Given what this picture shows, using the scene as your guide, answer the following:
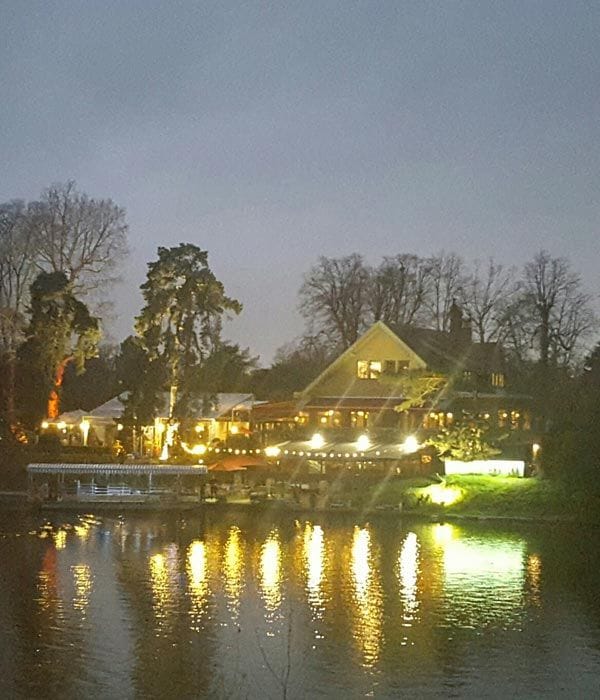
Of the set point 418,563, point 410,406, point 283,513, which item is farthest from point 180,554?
point 410,406

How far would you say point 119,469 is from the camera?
50219mm

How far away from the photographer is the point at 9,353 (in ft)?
194

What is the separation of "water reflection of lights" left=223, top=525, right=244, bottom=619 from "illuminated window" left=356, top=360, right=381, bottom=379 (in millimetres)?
18799

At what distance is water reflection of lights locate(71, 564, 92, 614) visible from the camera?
2625 cm

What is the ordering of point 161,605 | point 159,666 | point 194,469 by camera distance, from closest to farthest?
point 159,666, point 161,605, point 194,469

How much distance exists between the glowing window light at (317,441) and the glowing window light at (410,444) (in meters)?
4.71

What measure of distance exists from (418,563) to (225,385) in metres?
40.5

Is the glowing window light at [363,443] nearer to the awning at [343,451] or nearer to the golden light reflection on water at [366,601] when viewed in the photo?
the awning at [343,451]

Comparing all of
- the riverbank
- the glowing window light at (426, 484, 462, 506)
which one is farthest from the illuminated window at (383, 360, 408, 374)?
the glowing window light at (426, 484, 462, 506)

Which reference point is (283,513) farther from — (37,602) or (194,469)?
(37,602)

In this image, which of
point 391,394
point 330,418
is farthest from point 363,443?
point 391,394

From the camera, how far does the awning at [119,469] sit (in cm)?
5019

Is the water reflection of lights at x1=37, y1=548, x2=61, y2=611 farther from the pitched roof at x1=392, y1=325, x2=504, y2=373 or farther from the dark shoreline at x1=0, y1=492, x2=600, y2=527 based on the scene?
the pitched roof at x1=392, y1=325, x2=504, y2=373

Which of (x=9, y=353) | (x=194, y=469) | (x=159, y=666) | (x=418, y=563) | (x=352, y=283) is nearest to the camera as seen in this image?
(x=159, y=666)
